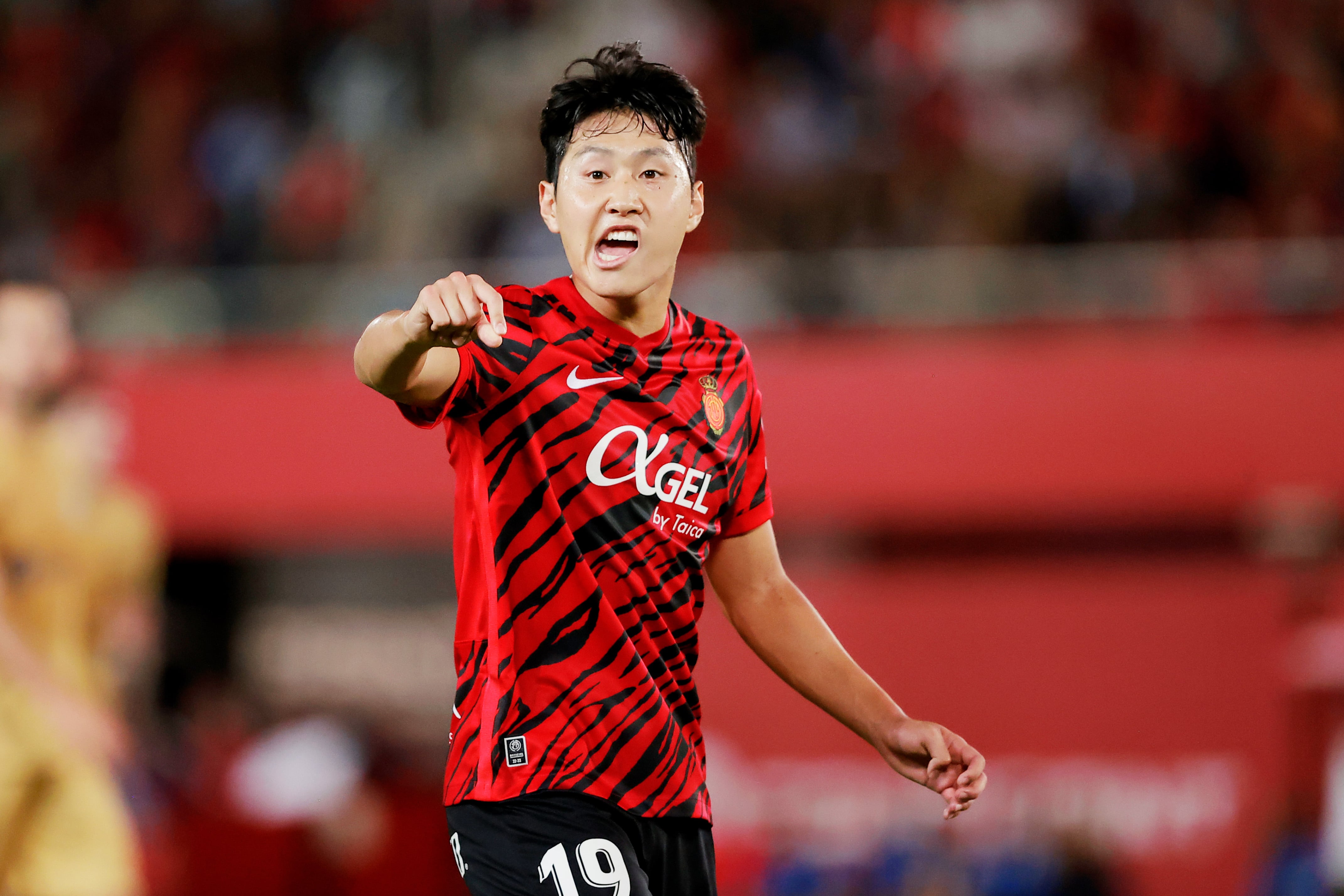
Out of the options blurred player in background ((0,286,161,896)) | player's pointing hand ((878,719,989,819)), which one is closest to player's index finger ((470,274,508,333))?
player's pointing hand ((878,719,989,819))

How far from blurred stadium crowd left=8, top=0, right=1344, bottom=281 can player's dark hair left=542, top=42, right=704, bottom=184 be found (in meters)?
6.94

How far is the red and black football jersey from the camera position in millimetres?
2963

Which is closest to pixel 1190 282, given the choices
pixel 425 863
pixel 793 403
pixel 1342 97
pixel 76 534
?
pixel 1342 97

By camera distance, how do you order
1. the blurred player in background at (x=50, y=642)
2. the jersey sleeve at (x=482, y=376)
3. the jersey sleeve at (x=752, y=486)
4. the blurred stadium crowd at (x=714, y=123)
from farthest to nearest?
1. the blurred stadium crowd at (x=714, y=123)
2. the blurred player in background at (x=50, y=642)
3. the jersey sleeve at (x=752, y=486)
4. the jersey sleeve at (x=482, y=376)

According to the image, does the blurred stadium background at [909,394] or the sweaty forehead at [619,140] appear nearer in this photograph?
the sweaty forehead at [619,140]

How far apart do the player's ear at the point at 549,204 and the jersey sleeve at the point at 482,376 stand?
0.26m

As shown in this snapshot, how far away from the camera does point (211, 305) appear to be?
34.2 ft

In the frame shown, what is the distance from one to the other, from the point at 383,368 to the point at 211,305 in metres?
8.13

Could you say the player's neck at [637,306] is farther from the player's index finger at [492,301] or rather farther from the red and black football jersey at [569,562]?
the player's index finger at [492,301]

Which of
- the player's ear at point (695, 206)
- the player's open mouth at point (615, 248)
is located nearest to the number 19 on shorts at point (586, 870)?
the player's open mouth at point (615, 248)

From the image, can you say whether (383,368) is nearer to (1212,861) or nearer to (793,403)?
(793,403)

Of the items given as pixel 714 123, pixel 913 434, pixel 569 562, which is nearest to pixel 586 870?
pixel 569 562

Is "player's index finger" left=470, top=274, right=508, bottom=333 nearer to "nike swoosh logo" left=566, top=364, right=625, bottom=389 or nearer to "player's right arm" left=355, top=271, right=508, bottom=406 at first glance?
"player's right arm" left=355, top=271, right=508, bottom=406

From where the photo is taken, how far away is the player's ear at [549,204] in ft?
10.4
